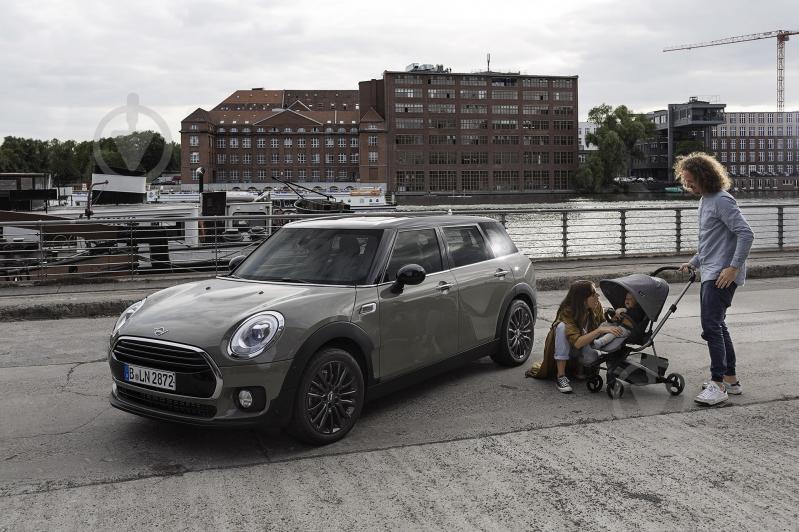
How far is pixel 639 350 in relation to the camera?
20.2ft

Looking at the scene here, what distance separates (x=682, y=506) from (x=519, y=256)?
397 centimetres

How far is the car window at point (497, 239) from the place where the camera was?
7.21 metres

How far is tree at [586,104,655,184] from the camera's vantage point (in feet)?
468

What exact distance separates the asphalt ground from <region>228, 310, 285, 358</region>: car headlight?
2.43 feet

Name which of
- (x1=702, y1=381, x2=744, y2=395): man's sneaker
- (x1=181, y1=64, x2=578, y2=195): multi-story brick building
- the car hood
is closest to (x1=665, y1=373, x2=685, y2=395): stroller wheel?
(x1=702, y1=381, x2=744, y2=395): man's sneaker

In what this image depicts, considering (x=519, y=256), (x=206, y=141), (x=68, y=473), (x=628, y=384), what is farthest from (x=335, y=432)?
(x=206, y=141)

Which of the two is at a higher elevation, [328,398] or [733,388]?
[328,398]

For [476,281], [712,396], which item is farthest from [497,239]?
[712,396]

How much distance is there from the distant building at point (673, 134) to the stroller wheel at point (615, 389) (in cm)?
15364

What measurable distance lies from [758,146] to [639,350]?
18756 cm

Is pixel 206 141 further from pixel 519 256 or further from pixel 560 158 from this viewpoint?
pixel 519 256

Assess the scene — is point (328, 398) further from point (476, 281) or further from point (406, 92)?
point (406, 92)

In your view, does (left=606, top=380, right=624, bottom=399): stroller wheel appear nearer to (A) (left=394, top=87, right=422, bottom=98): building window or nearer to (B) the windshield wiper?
(B) the windshield wiper

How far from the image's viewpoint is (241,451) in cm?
486
